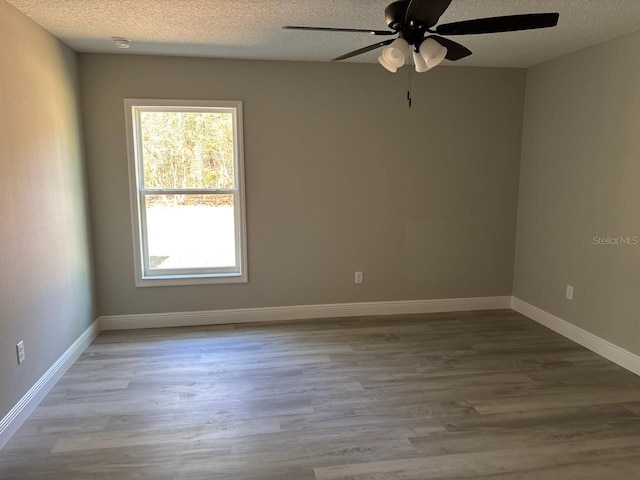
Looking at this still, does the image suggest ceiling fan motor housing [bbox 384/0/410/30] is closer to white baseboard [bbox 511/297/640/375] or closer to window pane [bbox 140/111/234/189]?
window pane [bbox 140/111/234/189]

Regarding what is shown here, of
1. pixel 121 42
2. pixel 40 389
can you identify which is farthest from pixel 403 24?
pixel 40 389

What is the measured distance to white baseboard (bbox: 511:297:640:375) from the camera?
3170 millimetres

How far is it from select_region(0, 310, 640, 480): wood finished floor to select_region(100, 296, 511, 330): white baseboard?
21 cm

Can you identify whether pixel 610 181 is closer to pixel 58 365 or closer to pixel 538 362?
pixel 538 362

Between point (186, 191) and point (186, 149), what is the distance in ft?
1.24

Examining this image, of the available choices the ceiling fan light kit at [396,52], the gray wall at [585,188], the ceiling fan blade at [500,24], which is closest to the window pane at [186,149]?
the ceiling fan light kit at [396,52]

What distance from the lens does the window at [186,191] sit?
12.5 feet

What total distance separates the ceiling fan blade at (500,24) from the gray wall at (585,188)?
167cm

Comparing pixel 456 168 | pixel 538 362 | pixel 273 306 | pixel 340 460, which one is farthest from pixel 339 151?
pixel 340 460

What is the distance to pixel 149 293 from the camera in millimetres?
3986

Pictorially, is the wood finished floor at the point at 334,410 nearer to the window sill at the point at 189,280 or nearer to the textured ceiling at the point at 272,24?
the window sill at the point at 189,280

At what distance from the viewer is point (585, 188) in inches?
139

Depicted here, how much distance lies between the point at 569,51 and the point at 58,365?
4.66m

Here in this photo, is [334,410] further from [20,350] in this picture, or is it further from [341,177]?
[341,177]
